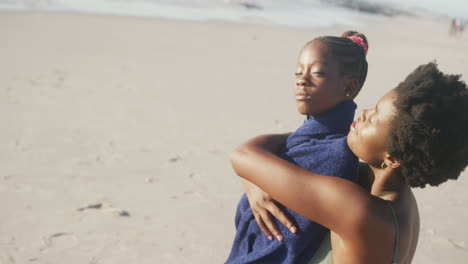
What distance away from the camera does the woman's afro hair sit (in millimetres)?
1246

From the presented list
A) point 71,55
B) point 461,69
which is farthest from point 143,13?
point 461,69

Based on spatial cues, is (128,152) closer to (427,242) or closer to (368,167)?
(427,242)

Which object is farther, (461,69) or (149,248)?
(461,69)

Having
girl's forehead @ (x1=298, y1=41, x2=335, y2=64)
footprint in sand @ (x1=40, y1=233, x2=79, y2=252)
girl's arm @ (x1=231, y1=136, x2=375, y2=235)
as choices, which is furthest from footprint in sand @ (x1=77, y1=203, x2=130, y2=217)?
girl's forehead @ (x1=298, y1=41, x2=335, y2=64)

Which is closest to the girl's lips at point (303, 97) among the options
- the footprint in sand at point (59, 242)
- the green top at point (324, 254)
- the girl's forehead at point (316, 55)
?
the girl's forehead at point (316, 55)

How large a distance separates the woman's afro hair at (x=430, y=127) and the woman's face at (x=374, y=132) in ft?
0.08

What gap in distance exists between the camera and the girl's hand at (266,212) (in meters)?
1.51

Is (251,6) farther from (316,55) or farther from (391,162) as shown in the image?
(391,162)

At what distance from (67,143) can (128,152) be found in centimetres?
70

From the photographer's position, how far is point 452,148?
A: 1.28 metres

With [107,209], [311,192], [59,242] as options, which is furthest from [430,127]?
[107,209]

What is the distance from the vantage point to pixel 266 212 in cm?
157

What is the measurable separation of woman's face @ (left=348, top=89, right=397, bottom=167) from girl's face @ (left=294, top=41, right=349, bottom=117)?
21 cm

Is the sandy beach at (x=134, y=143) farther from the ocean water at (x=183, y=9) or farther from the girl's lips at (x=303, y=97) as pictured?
the ocean water at (x=183, y=9)
